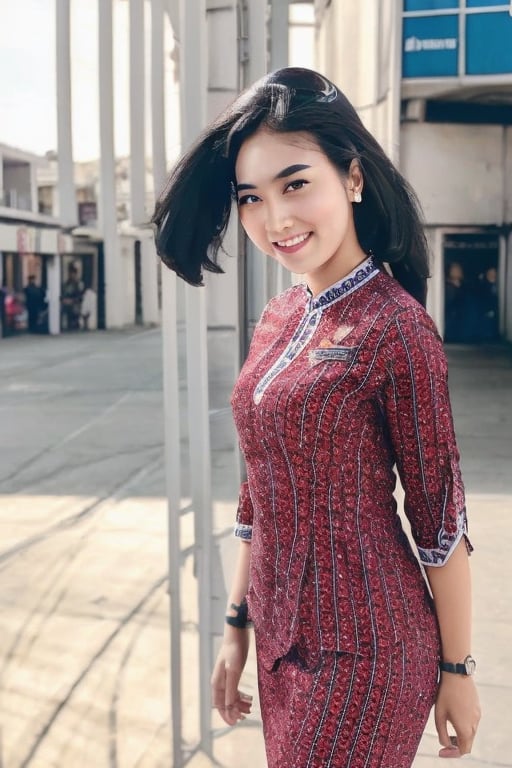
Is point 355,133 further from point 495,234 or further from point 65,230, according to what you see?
point 495,234

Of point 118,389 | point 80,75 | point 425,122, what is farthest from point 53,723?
point 425,122

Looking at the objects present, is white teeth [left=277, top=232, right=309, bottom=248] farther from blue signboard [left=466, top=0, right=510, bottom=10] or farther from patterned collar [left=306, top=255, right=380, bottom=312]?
blue signboard [left=466, top=0, right=510, bottom=10]

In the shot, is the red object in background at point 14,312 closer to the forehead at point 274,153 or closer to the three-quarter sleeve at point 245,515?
the three-quarter sleeve at point 245,515

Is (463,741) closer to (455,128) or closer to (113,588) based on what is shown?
(113,588)

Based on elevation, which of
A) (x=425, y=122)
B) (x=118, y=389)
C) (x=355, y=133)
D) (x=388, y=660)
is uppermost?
(x=425, y=122)

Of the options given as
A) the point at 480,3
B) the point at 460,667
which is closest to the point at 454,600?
the point at 460,667

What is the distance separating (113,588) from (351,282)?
3.29 m

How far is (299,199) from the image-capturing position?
3.91 feet

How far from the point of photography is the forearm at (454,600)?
1.18 meters

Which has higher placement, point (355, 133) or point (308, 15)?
point (308, 15)

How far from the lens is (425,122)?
13977 mm

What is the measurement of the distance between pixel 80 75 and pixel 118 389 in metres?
9.76

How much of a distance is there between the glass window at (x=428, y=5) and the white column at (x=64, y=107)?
35.5ft

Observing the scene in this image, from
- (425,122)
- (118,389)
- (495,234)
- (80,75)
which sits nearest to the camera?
(80,75)
